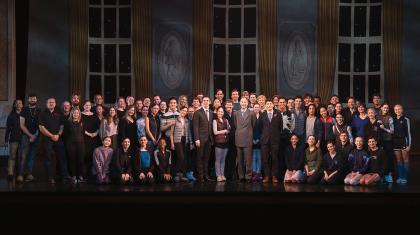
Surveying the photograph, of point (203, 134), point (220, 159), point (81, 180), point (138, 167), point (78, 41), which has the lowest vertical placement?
point (81, 180)

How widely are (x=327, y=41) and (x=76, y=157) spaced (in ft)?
22.0

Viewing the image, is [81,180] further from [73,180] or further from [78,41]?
[78,41]

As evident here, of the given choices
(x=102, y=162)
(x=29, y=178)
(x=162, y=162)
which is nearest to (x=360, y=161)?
(x=162, y=162)

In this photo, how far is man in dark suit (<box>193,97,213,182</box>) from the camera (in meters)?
11.4

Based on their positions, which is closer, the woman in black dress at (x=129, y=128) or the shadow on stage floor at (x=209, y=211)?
the shadow on stage floor at (x=209, y=211)

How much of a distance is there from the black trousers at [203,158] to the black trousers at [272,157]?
817 mm

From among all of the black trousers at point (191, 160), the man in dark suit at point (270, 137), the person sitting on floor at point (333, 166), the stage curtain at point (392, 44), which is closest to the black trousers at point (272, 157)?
the man in dark suit at point (270, 137)

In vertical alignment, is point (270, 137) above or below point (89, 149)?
above

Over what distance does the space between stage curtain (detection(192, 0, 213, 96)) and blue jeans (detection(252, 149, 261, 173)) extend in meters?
4.48

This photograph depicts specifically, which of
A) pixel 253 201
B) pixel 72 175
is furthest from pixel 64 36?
pixel 253 201

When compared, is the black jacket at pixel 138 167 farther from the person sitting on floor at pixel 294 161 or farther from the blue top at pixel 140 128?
the person sitting on floor at pixel 294 161

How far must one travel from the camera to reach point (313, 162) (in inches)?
440

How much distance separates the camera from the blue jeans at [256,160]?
1152 cm

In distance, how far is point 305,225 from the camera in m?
9.33
